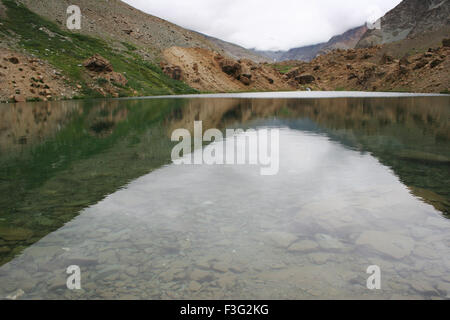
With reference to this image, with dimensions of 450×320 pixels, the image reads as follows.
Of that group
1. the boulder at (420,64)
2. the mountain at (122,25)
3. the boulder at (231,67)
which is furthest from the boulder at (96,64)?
the boulder at (420,64)

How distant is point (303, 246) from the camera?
6879 millimetres

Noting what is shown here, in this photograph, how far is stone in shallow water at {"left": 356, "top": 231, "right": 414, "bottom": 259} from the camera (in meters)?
6.59

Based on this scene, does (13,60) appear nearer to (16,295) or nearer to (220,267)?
(16,295)

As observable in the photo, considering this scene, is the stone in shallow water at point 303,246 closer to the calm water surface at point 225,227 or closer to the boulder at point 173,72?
the calm water surface at point 225,227

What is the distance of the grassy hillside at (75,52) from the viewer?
98.4 m

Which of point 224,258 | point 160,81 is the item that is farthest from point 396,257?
point 160,81

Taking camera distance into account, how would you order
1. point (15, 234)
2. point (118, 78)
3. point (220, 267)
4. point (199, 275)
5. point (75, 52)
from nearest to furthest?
point (199, 275), point (220, 267), point (15, 234), point (118, 78), point (75, 52)

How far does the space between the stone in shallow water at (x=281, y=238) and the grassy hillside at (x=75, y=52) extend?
92344mm

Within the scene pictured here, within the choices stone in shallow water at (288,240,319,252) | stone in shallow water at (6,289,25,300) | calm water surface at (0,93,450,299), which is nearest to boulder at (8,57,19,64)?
calm water surface at (0,93,450,299)

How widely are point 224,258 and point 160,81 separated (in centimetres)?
12980

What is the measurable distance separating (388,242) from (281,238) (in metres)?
2.14

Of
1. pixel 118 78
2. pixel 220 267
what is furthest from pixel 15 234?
pixel 118 78
